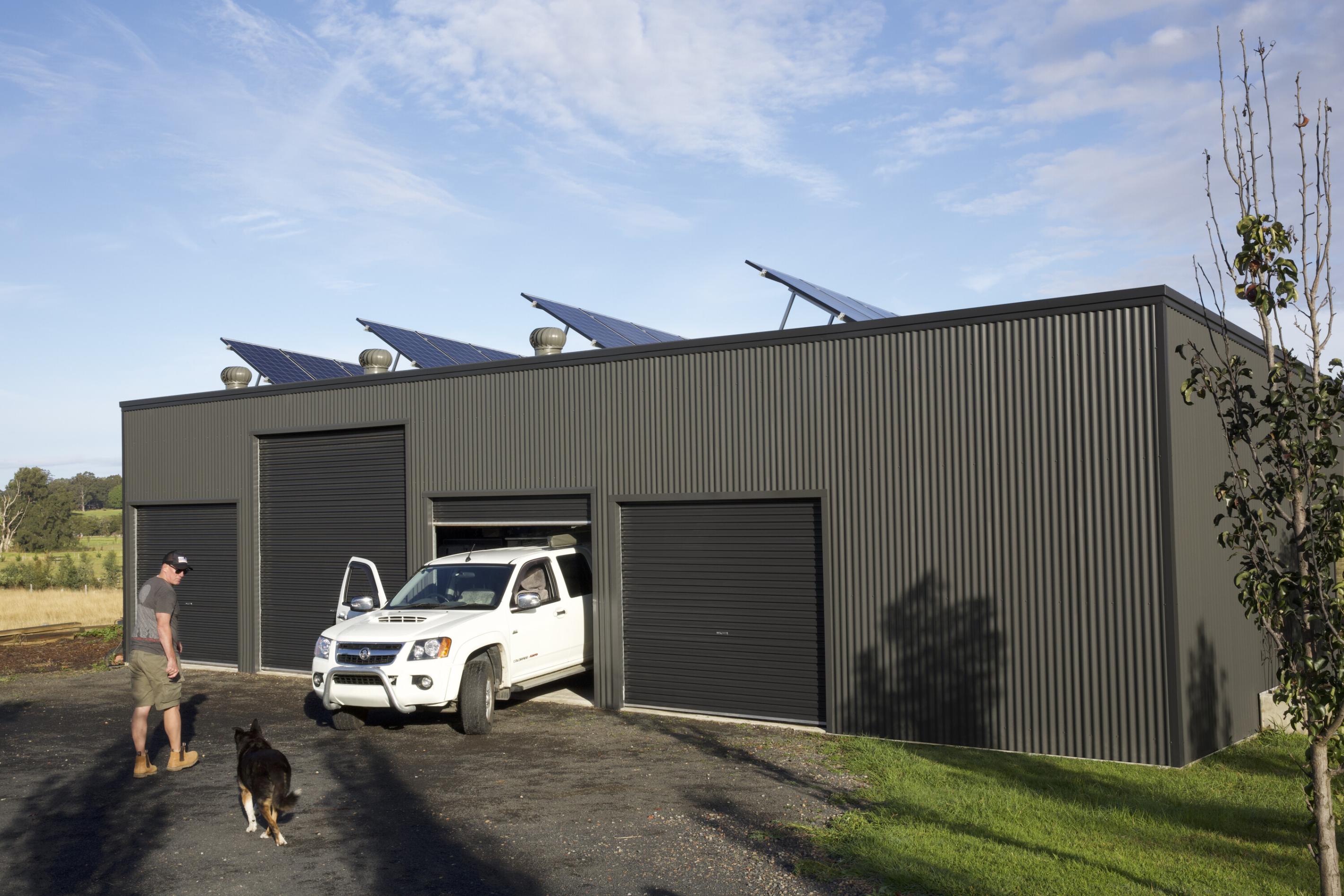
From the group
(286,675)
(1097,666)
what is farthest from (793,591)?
(286,675)

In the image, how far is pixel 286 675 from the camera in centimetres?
1659

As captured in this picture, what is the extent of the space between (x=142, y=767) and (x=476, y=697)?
3.23 metres

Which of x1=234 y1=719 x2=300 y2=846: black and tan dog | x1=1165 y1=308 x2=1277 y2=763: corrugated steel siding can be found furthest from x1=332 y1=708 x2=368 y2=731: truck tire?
x1=1165 y1=308 x2=1277 y2=763: corrugated steel siding

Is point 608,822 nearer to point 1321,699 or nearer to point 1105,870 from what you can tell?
point 1105,870

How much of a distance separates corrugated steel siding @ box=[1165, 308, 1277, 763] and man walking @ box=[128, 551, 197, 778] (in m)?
8.91

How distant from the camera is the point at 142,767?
952cm

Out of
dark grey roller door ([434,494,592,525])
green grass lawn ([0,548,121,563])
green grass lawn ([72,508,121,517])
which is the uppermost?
green grass lawn ([72,508,121,517])

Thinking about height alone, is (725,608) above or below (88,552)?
above

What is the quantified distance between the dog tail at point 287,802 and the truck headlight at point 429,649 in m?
3.61

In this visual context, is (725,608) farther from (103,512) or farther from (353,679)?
(103,512)

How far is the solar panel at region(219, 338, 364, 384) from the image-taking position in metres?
19.2

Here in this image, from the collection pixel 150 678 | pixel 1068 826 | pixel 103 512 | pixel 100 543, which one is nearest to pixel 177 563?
pixel 150 678

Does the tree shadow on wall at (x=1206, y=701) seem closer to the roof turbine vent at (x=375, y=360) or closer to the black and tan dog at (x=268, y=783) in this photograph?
the black and tan dog at (x=268, y=783)

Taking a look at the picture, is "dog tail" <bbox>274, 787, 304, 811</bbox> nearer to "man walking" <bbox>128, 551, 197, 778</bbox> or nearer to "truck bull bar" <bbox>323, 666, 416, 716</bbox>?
"man walking" <bbox>128, 551, 197, 778</bbox>
